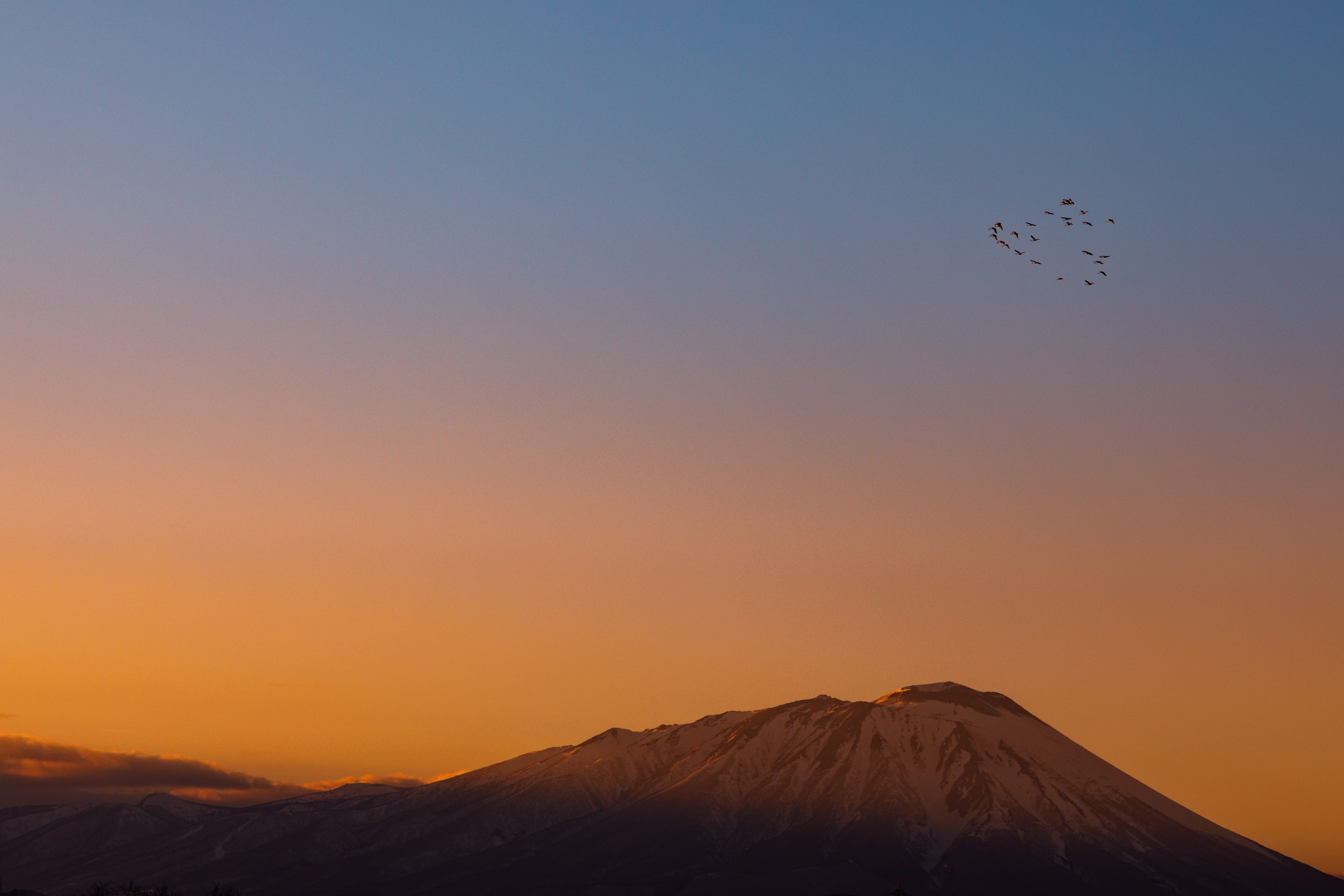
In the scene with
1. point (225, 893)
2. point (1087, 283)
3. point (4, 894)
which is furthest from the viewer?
point (225, 893)

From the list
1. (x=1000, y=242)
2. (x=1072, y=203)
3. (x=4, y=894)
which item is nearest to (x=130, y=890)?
(x=4, y=894)

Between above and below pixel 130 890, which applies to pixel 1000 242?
above

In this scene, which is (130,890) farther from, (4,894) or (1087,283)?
(1087,283)

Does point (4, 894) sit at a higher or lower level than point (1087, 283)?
lower

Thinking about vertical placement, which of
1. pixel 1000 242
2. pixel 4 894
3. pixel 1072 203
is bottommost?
pixel 4 894

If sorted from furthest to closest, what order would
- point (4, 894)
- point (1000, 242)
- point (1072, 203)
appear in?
point (4, 894)
point (1000, 242)
point (1072, 203)

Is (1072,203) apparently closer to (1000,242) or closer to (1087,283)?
(1087,283)

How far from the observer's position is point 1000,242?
123 metres

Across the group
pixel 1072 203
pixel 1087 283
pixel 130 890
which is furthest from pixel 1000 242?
pixel 130 890

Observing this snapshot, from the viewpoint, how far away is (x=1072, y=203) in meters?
98.9

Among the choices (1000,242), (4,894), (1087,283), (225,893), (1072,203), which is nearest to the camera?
(1072,203)

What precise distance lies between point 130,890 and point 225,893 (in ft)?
69.7

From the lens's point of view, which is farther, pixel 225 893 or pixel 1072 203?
pixel 225 893

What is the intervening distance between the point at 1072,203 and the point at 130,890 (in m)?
140
